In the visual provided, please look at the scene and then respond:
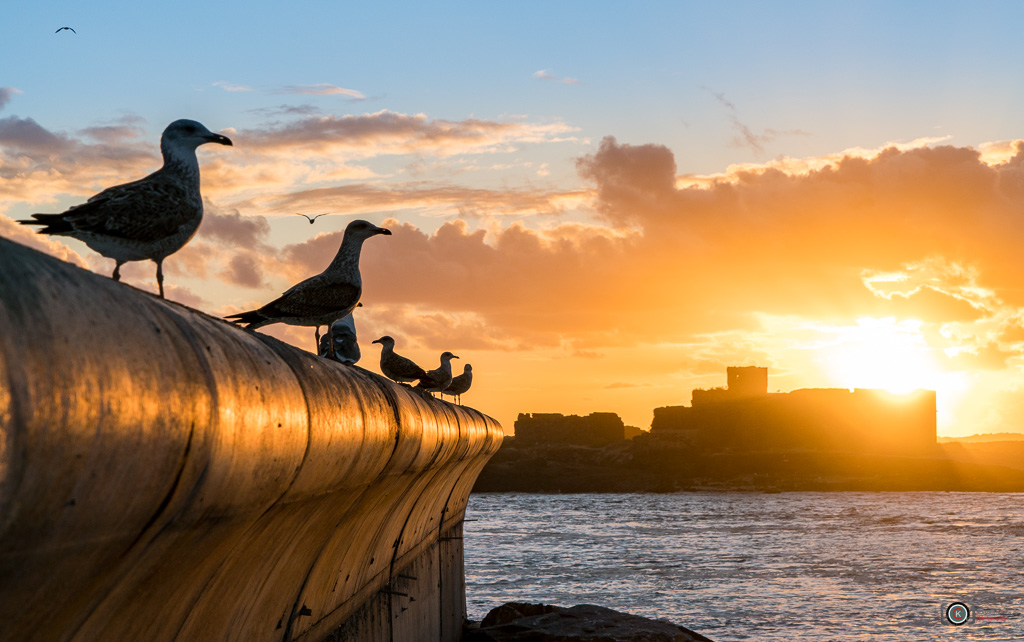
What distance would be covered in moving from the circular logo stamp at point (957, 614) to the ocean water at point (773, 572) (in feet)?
1.05

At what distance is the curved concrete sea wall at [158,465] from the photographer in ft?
3.72

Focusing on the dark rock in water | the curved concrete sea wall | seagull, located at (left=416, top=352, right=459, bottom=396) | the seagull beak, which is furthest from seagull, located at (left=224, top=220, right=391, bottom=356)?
seagull, located at (left=416, top=352, right=459, bottom=396)

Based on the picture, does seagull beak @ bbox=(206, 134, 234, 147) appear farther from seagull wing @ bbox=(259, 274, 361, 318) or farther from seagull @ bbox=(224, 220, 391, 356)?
seagull wing @ bbox=(259, 274, 361, 318)

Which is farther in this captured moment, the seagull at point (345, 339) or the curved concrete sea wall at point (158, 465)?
the seagull at point (345, 339)

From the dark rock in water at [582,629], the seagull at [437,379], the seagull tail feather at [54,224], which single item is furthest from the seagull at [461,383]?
the seagull tail feather at [54,224]

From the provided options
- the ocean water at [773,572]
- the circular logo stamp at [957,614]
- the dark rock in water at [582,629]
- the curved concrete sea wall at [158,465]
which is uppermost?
the curved concrete sea wall at [158,465]

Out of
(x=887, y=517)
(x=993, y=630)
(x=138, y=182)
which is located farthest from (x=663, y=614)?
(x=887, y=517)

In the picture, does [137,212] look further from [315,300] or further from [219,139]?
[315,300]

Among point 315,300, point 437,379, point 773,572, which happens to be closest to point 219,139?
point 315,300

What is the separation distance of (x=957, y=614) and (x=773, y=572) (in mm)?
16457

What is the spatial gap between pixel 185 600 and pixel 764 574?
149ft

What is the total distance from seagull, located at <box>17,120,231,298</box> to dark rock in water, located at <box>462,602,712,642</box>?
599cm

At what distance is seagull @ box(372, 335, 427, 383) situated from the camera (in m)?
11.0

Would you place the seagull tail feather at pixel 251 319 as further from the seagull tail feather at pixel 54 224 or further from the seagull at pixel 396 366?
the seagull at pixel 396 366
